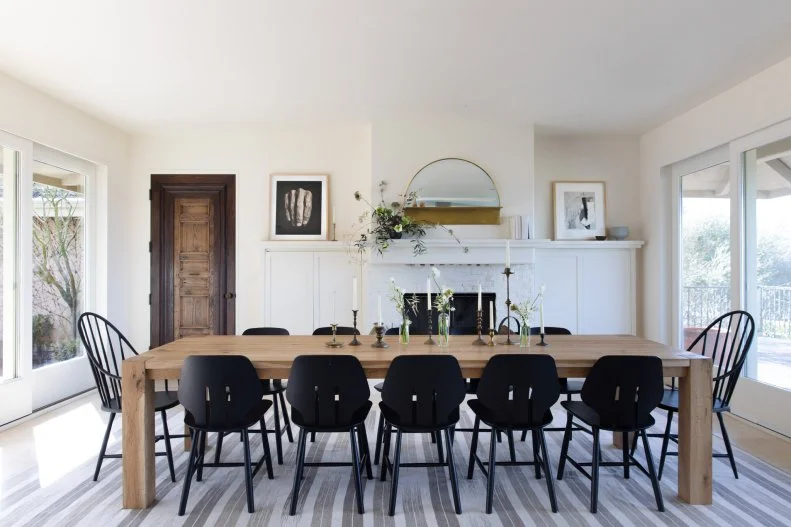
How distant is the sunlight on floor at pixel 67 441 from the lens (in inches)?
110

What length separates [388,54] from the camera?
3287 mm

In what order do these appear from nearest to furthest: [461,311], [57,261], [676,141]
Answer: [57,261] < [676,141] < [461,311]

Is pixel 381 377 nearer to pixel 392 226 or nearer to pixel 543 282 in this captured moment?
pixel 392 226

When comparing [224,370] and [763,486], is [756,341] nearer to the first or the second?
[763,486]

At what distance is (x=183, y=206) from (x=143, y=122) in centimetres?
96

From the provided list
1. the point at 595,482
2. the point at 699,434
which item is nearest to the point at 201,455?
the point at 595,482

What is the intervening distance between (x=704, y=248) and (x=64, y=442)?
18.5 feet

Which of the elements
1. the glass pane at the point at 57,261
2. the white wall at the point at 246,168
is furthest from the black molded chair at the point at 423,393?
the glass pane at the point at 57,261

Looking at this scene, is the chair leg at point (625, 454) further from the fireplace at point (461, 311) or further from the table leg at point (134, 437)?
the table leg at point (134, 437)

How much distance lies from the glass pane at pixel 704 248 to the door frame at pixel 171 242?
485 cm

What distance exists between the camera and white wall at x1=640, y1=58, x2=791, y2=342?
3.46 metres

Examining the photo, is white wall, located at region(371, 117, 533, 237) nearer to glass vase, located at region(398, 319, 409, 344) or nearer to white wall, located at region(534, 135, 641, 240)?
white wall, located at region(534, 135, 641, 240)

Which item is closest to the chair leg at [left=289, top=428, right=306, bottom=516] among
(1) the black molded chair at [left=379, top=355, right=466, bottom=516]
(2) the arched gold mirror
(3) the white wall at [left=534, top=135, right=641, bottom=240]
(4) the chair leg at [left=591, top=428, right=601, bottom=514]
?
(1) the black molded chair at [left=379, top=355, right=466, bottom=516]

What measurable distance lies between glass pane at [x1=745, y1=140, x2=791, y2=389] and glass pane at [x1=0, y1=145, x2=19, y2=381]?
602 centimetres
